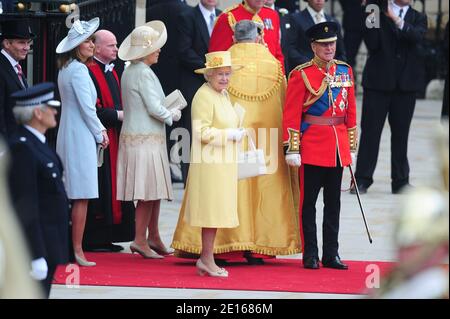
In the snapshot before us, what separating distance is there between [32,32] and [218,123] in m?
1.48

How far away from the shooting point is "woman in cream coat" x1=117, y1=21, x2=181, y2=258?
927 centimetres

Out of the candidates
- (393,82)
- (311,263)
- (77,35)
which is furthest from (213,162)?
(393,82)

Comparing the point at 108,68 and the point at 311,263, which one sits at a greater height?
the point at 108,68

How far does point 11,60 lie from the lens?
29.0 ft

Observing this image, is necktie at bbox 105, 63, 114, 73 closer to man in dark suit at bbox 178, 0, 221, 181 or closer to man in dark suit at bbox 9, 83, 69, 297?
man in dark suit at bbox 178, 0, 221, 181

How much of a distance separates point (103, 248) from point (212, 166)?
1.53 meters

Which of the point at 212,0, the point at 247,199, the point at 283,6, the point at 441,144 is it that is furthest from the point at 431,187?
the point at 283,6

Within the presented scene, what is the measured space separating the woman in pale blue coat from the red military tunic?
1214mm

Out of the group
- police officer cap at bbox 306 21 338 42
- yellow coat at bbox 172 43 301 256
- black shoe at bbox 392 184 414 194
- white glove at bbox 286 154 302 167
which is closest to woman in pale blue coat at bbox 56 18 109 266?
yellow coat at bbox 172 43 301 256

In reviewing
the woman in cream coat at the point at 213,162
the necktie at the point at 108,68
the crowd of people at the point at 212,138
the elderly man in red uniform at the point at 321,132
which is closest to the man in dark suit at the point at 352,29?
the crowd of people at the point at 212,138

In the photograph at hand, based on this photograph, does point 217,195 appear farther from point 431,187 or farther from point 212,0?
point 431,187

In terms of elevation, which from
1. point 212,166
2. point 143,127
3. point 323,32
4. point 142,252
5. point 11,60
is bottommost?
point 142,252

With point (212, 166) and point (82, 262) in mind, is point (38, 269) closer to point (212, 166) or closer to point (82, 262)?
point (212, 166)

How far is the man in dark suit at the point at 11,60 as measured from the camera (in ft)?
28.5
